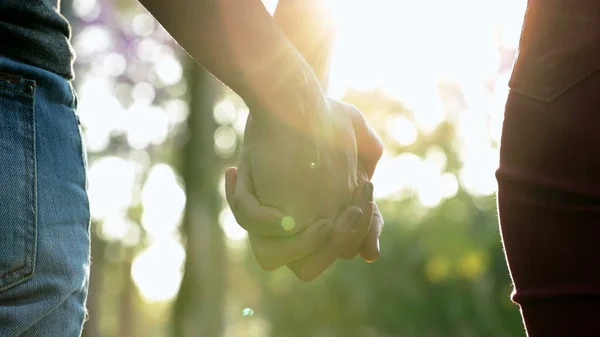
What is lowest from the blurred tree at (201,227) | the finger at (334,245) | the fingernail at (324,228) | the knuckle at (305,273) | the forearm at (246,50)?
the blurred tree at (201,227)

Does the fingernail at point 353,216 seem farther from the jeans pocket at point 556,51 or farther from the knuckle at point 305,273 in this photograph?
the jeans pocket at point 556,51

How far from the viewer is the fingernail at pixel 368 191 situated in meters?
2.00

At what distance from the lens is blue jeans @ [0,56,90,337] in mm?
1561

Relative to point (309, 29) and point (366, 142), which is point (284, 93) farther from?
point (309, 29)

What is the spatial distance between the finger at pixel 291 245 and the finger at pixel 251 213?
0.07 ft

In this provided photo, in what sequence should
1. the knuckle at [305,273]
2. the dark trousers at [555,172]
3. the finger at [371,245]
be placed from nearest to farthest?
1. the dark trousers at [555,172]
2. the knuckle at [305,273]
3. the finger at [371,245]

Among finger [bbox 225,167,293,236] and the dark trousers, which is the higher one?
the dark trousers

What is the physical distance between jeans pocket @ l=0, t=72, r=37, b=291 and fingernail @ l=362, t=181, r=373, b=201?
810 mm

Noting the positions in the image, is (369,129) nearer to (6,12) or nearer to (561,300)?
(561,300)

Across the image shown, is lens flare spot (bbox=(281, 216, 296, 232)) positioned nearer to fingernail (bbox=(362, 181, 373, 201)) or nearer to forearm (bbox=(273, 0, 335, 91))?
fingernail (bbox=(362, 181, 373, 201))

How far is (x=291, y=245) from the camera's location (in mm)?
1894

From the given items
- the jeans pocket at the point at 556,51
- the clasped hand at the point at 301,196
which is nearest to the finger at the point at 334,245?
the clasped hand at the point at 301,196

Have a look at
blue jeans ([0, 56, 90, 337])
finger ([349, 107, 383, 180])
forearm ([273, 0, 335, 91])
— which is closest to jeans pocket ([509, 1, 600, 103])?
finger ([349, 107, 383, 180])

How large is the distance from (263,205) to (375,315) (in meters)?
19.6
